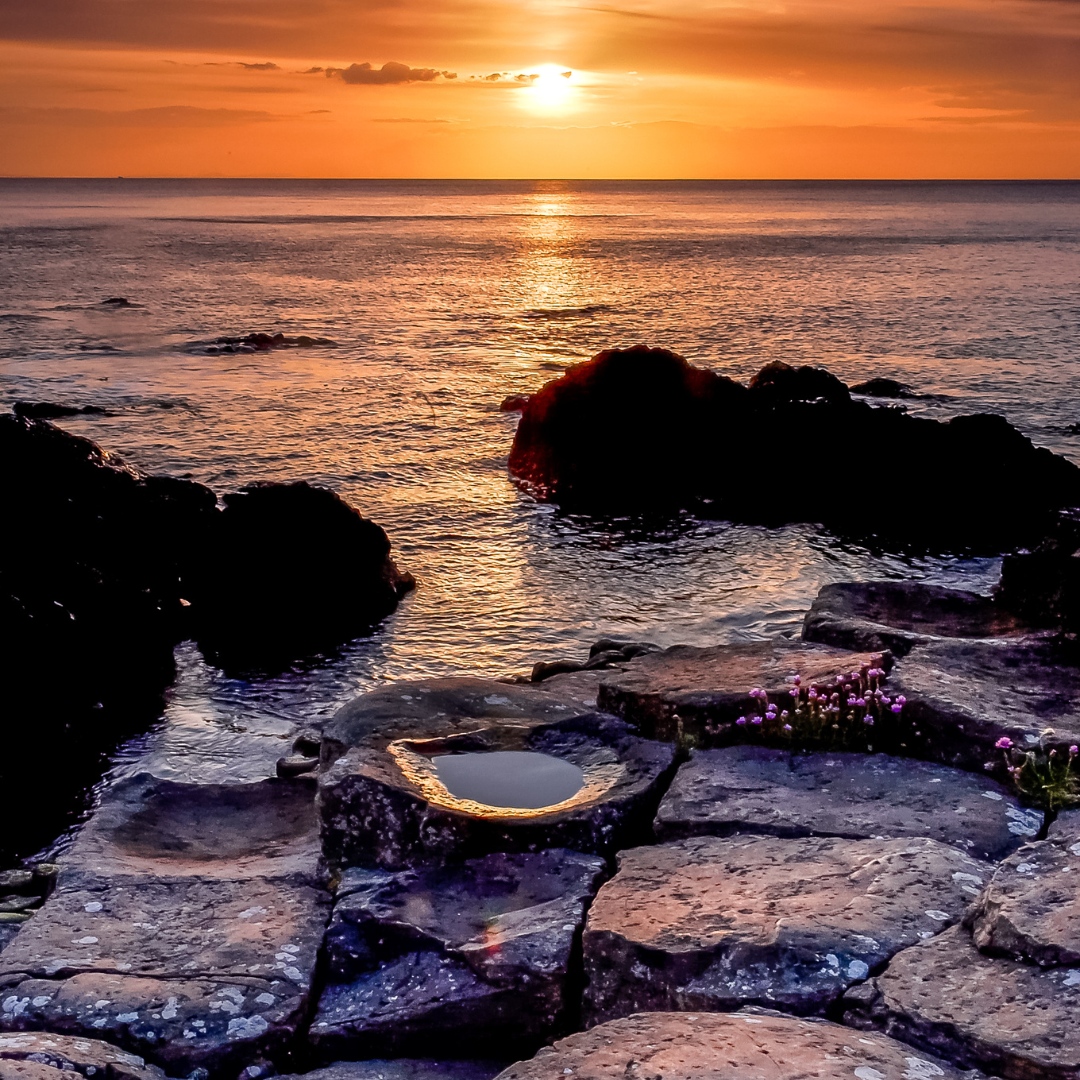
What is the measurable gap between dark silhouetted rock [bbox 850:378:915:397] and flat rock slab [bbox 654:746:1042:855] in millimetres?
28087

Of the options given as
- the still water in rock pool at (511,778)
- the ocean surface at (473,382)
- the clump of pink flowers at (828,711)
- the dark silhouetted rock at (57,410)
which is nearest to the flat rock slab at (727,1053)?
the still water in rock pool at (511,778)

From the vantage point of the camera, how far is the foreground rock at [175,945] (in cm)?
627

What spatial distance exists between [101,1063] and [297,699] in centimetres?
855

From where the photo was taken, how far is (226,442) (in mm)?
28891

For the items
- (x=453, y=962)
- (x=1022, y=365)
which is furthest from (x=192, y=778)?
(x=1022, y=365)

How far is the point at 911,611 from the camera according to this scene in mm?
13133

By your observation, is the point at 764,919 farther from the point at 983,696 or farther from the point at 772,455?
the point at 772,455

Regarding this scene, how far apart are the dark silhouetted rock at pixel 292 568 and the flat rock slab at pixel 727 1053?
450 inches

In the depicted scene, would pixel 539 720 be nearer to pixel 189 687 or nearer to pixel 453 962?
pixel 453 962

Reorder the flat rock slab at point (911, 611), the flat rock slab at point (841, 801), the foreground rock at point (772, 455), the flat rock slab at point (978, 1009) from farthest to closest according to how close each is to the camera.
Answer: the foreground rock at point (772, 455) → the flat rock slab at point (911, 611) → the flat rock slab at point (841, 801) → the flat rock slab at point (978, 1009)

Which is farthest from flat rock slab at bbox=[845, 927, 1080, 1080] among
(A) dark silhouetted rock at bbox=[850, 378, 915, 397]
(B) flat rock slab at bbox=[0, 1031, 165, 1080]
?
(A) dark silhouetted rock at bbox=[850, 378, 915, 397]

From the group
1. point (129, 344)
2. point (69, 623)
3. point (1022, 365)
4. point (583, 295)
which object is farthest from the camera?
point (583, 295)

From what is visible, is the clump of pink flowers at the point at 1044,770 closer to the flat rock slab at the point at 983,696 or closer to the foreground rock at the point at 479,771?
the flat rock slab at the point at 983,696

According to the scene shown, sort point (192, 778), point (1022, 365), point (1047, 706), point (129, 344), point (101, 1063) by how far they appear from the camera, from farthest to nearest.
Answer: point (129, 344)
point (1022, 365)
point (192, 778)
point (1047, 706)
point (101, 1063)
